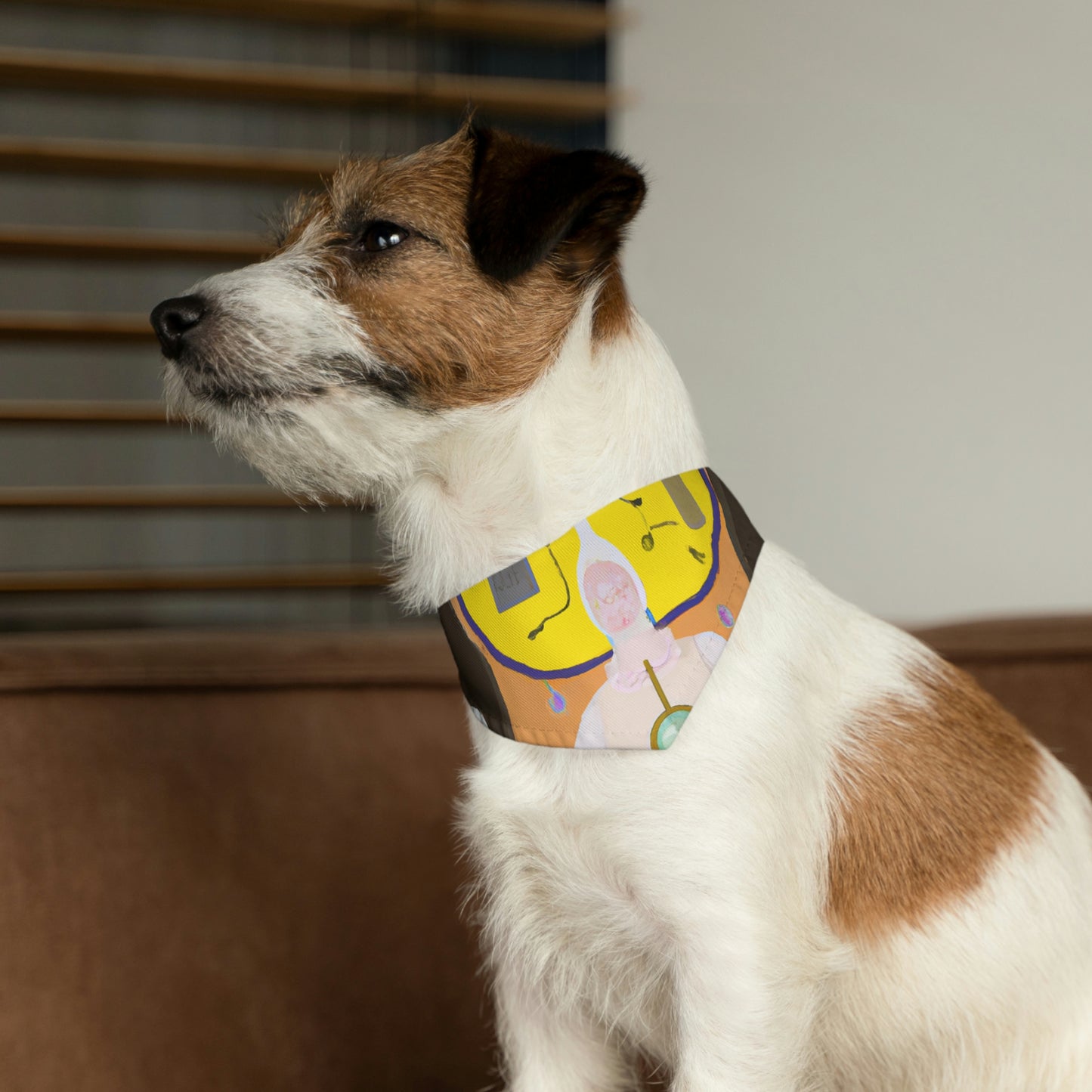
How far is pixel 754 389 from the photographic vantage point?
2629 mm

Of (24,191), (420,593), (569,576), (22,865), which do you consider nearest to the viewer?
(569,576)

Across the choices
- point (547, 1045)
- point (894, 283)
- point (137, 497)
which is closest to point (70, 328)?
point (137, 497)

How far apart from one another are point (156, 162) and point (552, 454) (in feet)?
9.76

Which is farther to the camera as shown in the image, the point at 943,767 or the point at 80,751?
the point at 80,751

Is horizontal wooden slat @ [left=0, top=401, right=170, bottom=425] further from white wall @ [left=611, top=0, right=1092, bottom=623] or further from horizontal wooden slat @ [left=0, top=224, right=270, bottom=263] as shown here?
white wall @ [left=611, top=0, right=1092, bottom=623]

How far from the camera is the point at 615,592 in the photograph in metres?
1.03

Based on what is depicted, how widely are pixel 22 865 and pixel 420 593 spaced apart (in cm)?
65

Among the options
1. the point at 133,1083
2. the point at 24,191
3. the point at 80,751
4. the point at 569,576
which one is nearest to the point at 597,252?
the point at 569,576

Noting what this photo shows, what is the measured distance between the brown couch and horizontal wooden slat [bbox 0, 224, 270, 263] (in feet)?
7.51

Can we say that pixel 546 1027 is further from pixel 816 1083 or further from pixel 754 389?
pixel 754 389

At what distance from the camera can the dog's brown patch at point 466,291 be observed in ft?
3.37

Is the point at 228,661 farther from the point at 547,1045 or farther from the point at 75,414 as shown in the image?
the point at 75,414

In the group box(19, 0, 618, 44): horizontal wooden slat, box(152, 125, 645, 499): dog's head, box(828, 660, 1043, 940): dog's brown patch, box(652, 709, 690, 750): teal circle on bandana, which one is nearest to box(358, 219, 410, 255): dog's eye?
box(152, 125, 645, 499): dog's head

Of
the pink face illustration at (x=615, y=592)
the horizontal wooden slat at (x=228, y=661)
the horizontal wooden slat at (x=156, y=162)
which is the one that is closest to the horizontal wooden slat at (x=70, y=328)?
the horizontal wooden slat at (x=156, y=162)
